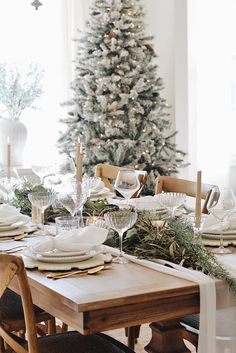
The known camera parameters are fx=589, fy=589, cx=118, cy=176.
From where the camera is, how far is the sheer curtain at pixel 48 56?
5406 millimetres

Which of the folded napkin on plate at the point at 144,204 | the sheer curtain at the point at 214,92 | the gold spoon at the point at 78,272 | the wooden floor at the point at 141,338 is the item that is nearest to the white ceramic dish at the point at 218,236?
the folded napkin on plate at the point at 144,204

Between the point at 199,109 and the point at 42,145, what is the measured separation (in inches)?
59.0

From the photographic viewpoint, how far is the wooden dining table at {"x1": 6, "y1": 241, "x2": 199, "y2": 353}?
1371 mm

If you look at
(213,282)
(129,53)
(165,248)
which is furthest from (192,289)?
(129,53)

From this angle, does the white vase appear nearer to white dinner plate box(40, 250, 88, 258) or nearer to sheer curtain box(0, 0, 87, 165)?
sheer curtain box(0, 0, 87, 165)

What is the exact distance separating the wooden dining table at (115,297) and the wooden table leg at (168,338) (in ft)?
1.37

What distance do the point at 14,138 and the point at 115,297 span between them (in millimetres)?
3926

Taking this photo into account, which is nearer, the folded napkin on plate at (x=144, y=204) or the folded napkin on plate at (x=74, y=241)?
the folded napkin on plate at (x=74, y=241)

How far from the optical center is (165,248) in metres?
1.78

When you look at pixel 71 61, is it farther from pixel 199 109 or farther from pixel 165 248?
pixel 165 248

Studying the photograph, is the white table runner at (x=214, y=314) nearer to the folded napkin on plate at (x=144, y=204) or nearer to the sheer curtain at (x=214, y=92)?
the folded napkin on plate at (x=144, y=204)

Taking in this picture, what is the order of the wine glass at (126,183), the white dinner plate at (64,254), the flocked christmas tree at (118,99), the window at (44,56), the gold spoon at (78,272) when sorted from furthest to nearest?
the window at (44,56) < the flocked christmas tree at (118,99) < the wine glass at (126,183) < the white dinner plate at (64,254) < the gold spoon at (78,272)

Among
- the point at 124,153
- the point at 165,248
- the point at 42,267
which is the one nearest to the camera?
the point at 42,267

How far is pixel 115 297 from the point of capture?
54.5 inches
